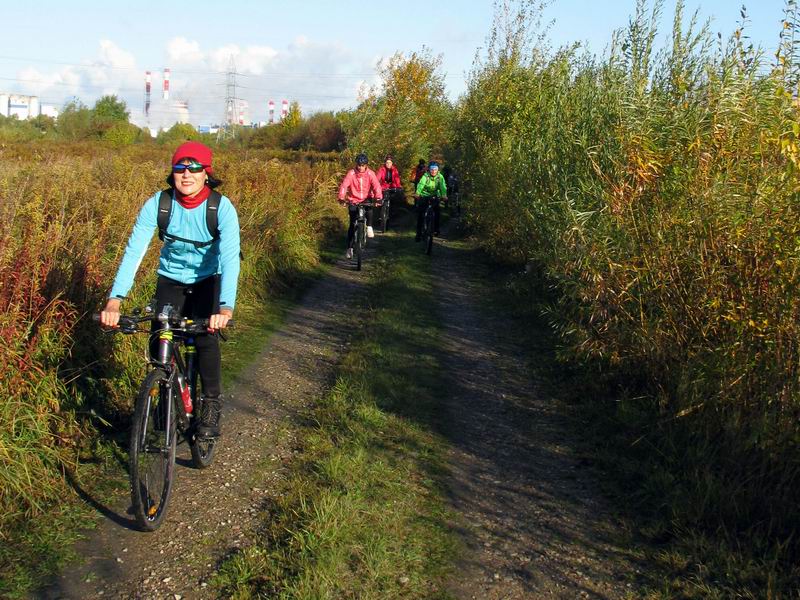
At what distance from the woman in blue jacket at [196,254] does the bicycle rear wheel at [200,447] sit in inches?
1.7

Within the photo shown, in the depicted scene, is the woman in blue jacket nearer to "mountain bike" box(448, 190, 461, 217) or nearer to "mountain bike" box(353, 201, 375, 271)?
"mountain bike" box(353, 201, 375, 271)

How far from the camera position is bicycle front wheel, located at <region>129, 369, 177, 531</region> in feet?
14.1

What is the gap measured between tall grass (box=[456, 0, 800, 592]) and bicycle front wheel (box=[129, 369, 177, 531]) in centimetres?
313

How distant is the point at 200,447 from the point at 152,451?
2.91ft

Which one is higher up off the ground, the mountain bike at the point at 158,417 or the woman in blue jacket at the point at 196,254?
the woman in blue jacket at the point at 196,254

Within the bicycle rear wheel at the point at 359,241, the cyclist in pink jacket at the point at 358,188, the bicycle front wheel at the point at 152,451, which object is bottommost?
the bicycle front wheel at the point at 152,451

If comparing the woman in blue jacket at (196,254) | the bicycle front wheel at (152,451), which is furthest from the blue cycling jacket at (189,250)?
the bicycle front wheel at (152,451)

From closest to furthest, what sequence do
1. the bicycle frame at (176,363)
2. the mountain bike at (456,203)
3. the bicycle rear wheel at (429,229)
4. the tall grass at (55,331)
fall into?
the bicycle frame at (176,363), the tall grass at (55,331), the bicycle rear wheel at (429,229), the mountain bike at (456,203)

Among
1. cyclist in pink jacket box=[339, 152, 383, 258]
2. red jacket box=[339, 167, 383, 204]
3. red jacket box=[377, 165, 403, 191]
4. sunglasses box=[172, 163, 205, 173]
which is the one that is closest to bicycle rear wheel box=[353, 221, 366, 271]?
cyclist in pink jacket box=[339, 152, 383, 258]

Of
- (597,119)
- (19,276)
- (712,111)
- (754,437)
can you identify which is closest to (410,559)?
(754,437)

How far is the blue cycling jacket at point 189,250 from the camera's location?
474 centimetres

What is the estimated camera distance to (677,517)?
4730mm

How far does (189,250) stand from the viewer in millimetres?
5043

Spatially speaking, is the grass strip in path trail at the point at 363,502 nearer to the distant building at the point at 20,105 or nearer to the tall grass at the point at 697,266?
the tall grass at the point at 697,266
